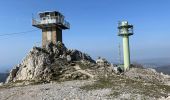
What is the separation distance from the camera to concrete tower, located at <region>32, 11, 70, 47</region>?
71250 mm

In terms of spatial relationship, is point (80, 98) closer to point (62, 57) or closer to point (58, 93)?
Answer: point (58, 93)

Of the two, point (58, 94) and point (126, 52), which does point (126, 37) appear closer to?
point (126, 52)

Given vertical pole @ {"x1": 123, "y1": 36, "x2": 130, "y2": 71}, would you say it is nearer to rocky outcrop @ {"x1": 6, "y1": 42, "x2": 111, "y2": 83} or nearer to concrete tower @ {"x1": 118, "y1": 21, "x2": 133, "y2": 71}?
concrete tower @ {"x1": 118, "y1": 21, "x2": 133, "y2": 71}

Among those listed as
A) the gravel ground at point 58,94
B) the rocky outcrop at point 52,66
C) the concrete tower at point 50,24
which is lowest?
the gravel ground at point 58,94

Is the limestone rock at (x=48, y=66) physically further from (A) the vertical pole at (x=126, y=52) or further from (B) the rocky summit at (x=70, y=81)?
(A) the vertical pole at (x=126, y=52)

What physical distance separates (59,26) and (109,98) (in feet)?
121

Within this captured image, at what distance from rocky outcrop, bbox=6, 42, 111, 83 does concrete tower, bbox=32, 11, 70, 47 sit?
459cm

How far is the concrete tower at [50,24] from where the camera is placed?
71.2 m

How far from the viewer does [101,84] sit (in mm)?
48062

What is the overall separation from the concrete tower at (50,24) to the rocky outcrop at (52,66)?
181 inches

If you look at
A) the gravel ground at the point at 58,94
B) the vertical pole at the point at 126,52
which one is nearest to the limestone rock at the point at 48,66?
the gravel ground at the point at 58,94

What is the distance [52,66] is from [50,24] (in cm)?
1343

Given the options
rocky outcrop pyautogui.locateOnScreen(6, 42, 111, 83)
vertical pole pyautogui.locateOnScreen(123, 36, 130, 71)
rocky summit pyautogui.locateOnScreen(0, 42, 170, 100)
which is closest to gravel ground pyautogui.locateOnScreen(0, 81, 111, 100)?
rocky summit pyautogui.locateOnScreen(0, 42, 170, 100)

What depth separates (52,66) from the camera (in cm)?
6047
